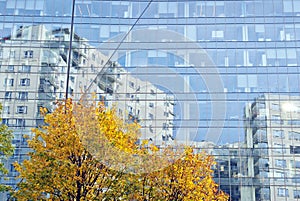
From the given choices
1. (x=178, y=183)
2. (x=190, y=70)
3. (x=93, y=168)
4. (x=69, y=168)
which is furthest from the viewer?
(x=190, y=70)

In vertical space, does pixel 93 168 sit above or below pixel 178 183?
above

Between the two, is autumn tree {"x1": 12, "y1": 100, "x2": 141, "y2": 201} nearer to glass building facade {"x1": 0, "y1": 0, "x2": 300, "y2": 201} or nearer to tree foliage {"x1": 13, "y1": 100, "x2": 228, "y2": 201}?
tree foliage {"x1": 13, "y1": 100, "x2": 228, "y2": 201}

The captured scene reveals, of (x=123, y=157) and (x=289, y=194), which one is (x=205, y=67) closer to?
(x=289, y=194)

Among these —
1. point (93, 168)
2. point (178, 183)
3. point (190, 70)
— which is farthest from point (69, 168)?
point (190, 70)

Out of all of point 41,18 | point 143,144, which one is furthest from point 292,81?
point 143,144

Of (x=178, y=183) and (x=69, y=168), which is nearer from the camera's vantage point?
(x=69, y=168)

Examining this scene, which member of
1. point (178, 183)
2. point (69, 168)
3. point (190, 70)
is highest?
point (190, 70)

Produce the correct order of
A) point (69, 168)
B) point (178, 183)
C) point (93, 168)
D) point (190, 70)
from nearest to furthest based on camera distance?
point (69, 168)
point (93, 168)
point (178, 183)
point (190, 70)

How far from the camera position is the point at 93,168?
35.6ft

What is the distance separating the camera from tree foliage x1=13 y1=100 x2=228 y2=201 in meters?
10.6

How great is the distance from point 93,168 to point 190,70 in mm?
15080

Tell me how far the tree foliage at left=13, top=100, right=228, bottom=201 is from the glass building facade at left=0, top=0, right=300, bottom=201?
36.8 feet

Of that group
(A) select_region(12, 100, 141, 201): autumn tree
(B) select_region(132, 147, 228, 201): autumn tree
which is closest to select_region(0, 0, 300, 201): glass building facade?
(B) select_region(132, 147, 228, 201): autumn tree

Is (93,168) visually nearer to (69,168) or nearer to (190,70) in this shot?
(69,168)
